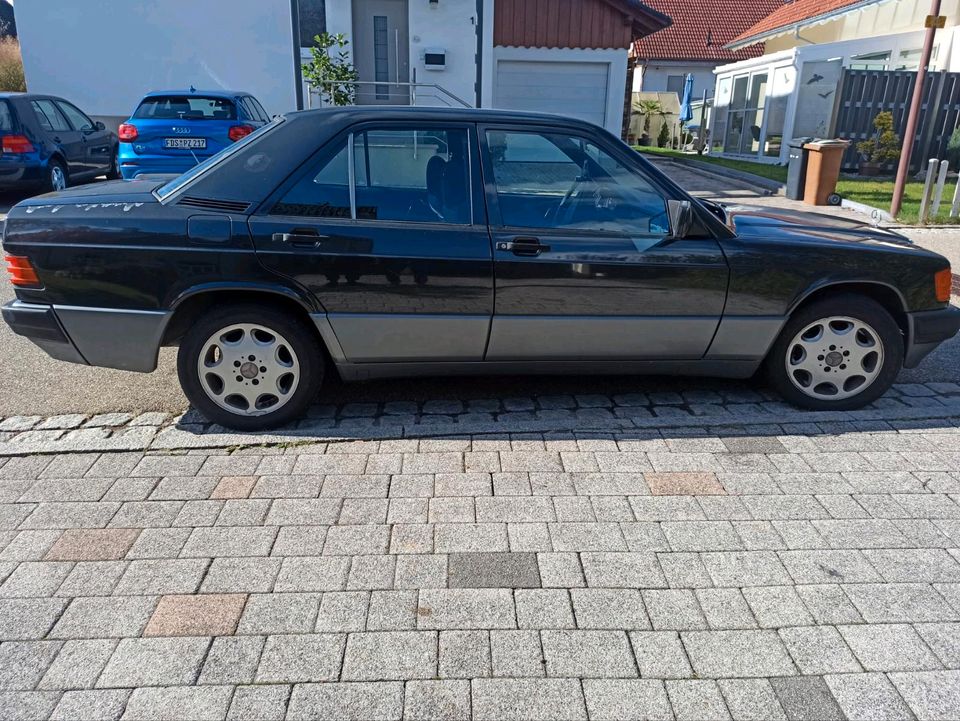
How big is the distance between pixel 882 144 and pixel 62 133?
1595 cm

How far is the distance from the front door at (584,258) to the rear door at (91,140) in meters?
11.4

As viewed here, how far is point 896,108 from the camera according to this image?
659 inches

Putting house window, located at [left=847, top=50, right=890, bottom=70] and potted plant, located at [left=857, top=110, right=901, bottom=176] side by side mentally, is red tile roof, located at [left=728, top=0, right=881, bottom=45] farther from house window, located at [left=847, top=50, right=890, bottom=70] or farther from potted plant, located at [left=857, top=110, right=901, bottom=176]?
potted plant, located at [left=857, top=110, right=901, bottom=176]

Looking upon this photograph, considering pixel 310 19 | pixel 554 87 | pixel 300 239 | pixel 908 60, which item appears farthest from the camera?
pixel 554 87

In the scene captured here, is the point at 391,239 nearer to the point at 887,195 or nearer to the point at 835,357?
the point at 835,357

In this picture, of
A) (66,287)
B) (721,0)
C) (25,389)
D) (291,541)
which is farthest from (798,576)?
(721,0)

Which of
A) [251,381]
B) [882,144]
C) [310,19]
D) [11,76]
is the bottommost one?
[251,381]

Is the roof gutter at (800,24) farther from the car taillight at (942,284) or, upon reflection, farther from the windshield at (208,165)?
the windshield at (208,165)

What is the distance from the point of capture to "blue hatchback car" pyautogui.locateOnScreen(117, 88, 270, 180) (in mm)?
10766

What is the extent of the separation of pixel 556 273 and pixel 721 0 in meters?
37.6

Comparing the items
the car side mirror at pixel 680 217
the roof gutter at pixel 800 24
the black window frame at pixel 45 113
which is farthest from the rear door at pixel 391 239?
the roof gutter at pixel 800 24

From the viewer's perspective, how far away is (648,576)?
9.48ft

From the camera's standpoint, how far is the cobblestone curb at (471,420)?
13.1 feet

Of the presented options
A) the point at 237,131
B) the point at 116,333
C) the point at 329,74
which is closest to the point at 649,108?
the point at 329,74
